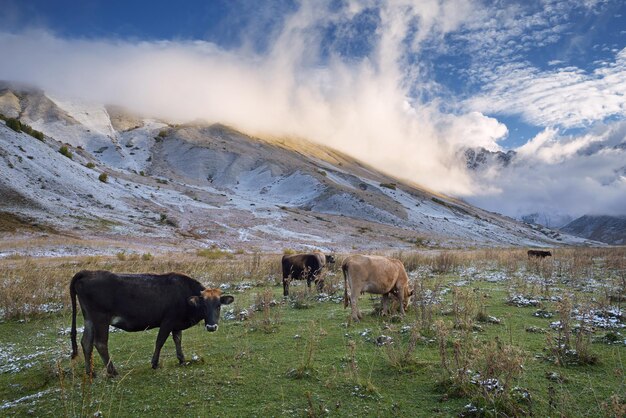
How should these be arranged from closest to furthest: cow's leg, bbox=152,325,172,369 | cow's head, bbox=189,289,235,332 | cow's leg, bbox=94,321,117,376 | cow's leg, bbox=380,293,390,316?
cow's leg, bbox=94,321,117,376 < cow's leg, bbox=152,325,172,369 < cow's head, bbox=189,289,235,332 < cow's leg, bbox=380,293,390,316

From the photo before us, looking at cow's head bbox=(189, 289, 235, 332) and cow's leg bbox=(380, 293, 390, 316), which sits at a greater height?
cow's head bbox=(189, 289, 235, 332)

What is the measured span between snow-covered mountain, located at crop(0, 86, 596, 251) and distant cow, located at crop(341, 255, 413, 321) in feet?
126

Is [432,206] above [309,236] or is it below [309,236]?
above

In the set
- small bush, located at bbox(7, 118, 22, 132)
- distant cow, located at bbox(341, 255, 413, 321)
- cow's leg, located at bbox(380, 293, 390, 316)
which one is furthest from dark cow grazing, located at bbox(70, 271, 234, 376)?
small bush, located at bbox(7, 118, 22, 132)

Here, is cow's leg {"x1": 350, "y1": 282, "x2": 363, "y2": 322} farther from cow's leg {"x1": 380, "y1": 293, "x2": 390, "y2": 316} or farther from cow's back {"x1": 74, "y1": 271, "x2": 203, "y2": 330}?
cow's back {"x1": 74, "y1": 271, "x2": 203, "y2": 330}

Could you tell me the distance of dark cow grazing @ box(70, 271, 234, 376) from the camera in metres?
8.22

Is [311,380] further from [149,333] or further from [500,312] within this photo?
[500,312]

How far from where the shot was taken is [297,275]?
20.0m

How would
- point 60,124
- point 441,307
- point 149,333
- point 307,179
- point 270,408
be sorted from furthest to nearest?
1. point 60,124
2. point 307,179
3. point 441,307
4. point 149,333
5. point 270,408

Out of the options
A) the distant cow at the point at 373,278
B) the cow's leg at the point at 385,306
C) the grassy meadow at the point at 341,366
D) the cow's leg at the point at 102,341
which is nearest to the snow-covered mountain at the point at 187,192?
the cow's leg at the point at 385,306

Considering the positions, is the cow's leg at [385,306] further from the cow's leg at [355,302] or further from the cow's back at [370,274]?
the cow's leg at [355,302]

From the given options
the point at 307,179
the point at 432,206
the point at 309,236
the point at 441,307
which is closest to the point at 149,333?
the point at 441,307

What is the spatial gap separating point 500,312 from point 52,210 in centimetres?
5300

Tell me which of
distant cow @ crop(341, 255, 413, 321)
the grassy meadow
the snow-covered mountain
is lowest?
the grassy meadow
